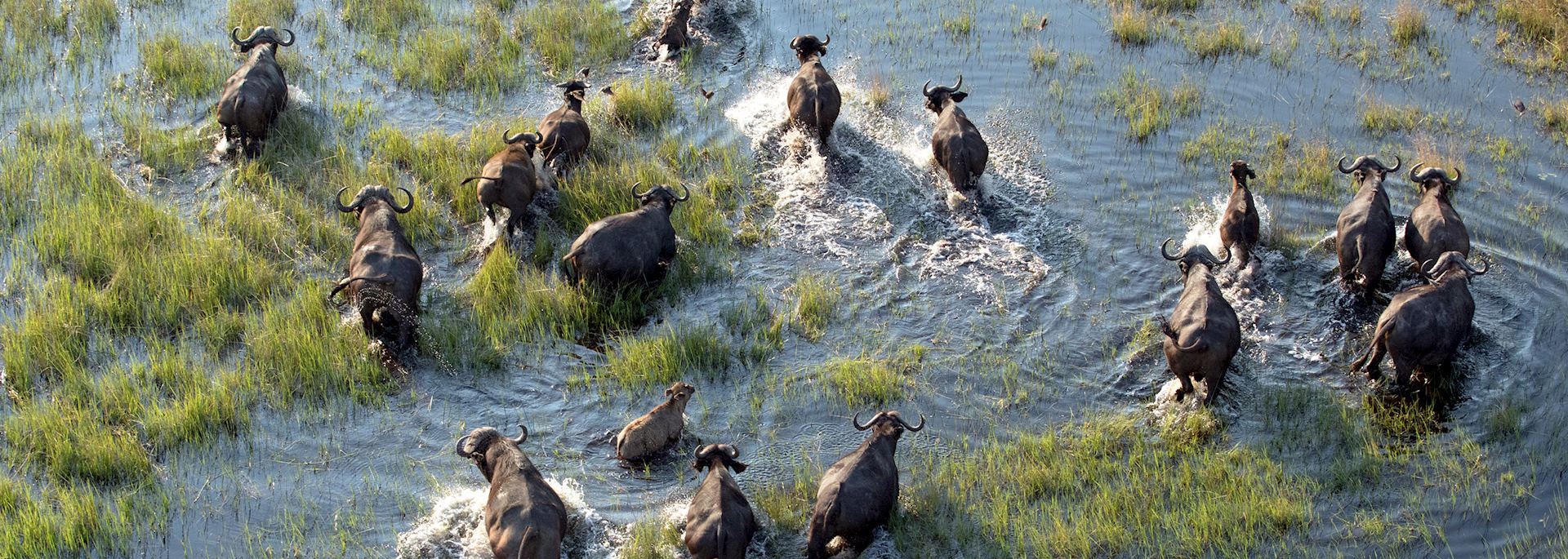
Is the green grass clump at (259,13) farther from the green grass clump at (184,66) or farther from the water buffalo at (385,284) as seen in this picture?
the water buffalo at (385,284)

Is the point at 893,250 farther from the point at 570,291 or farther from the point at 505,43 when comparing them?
the point at 505,43

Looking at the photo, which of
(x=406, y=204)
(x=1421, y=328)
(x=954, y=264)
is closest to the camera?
(x=1421, y=328)

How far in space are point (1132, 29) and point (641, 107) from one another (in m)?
5.90

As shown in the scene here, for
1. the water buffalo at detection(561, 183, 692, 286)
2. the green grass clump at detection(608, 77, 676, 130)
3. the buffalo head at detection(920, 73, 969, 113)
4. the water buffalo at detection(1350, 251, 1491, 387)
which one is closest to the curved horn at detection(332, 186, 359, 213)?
the water buffalo at detection(561, 183, 692, 286)

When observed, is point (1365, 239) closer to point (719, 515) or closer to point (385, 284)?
point (719, 515)

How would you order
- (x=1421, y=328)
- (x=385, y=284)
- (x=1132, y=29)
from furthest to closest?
1. (x=1132, y=29)
2. (x=385, y=284)
3. (x=1421, y=328)

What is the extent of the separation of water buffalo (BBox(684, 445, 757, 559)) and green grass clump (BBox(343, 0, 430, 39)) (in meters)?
9.58

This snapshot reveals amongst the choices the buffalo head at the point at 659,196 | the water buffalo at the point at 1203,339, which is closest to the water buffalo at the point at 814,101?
the buffalo head at the point at 659,196

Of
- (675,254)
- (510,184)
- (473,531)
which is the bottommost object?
(473,531)

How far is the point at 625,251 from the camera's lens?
35.0ft

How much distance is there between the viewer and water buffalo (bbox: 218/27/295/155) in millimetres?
12750

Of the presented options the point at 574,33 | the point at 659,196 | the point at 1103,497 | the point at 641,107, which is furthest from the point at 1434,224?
the point at 574,33

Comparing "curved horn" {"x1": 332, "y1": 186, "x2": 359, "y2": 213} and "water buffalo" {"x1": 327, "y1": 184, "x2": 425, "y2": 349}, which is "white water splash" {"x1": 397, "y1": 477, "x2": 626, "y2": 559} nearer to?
"water buffalo" {"x1": 327, "y1": 184, "x2": 425, "y2": 349}

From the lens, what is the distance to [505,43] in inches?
615
